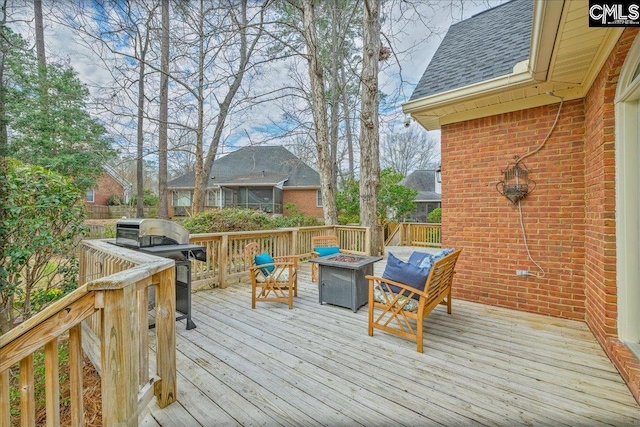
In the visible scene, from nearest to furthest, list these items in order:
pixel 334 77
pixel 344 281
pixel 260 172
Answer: pixel 344 281, pixel 334 77, pixel 260 172

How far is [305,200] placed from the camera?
19.8 metres

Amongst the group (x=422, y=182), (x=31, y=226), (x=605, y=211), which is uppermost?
(x=422, y=182)

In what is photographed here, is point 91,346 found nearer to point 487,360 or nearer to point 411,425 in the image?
point 411,425

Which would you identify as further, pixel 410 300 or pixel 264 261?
pixel 264 261

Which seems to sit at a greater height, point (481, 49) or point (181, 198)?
point (481, 49)

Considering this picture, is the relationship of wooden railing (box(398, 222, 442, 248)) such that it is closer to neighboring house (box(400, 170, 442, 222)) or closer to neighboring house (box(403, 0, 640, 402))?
neighboring house (box(403, 0, 640, 402))

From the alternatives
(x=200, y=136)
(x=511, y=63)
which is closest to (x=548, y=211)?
(x=511, y=63)

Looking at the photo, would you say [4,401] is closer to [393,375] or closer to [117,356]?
[117,356]

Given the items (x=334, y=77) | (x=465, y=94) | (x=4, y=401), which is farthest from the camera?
(x=334, y=77)

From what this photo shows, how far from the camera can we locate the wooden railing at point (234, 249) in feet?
16.3

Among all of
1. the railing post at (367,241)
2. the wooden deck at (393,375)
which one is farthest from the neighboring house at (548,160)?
the railing post at (367,241)

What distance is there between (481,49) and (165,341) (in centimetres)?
573

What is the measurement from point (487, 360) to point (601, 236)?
167cm

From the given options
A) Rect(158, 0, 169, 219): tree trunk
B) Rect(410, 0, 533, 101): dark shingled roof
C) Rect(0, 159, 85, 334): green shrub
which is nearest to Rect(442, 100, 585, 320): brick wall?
Rect(410, 0, 533, 101): dark shingled roof
